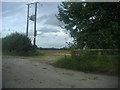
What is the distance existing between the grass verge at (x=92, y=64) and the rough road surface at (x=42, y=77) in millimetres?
64

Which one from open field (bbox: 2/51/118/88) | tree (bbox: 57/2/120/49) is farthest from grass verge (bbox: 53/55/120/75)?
tree (bbox: 57/2/120/49)

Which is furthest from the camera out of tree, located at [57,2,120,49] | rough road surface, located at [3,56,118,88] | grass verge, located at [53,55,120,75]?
tree, located at [57,2,120,49]

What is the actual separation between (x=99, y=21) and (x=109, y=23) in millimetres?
135

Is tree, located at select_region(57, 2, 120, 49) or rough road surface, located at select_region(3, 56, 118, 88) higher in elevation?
tree, located at select_region(57, 2, 120, 49)

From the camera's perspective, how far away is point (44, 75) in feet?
9.08

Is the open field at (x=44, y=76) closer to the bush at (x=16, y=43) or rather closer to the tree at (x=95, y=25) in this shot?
the bush at (x=16, y=43)

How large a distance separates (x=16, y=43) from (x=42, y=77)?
1.77 feet

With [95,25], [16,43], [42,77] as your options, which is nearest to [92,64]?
[95,25]

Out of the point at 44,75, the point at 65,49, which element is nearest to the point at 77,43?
the point at 65,49

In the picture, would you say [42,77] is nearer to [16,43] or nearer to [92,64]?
[16,43]

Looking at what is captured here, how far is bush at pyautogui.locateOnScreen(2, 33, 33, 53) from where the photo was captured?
2.70 meters

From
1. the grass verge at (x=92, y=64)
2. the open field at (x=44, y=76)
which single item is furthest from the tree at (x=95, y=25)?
the open field at (x=44, y=76)

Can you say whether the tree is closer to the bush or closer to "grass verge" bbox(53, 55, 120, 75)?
"grass verge" bbox(53, 55, 120, 75)

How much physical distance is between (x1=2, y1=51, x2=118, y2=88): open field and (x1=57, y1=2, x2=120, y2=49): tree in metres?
0.43
